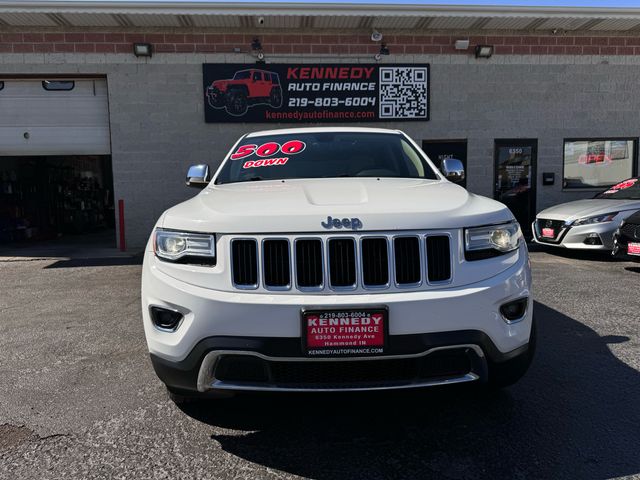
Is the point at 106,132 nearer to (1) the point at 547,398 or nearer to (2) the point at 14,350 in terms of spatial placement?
(2) the point at 14,350

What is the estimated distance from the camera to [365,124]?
36.2 ft

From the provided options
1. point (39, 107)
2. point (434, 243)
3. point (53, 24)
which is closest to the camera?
point (434, 243)

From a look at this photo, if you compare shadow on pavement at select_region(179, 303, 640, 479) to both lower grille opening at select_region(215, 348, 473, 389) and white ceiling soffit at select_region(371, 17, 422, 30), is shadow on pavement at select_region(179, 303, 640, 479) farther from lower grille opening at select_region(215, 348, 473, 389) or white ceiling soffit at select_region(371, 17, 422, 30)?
white ceiling soffit at select_region(371, 17, 422, 30)

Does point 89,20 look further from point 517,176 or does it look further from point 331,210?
point 331,210

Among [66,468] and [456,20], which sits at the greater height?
[456,20]

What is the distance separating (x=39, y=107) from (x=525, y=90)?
1049cm

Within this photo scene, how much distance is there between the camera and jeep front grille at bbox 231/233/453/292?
2281 millimetres

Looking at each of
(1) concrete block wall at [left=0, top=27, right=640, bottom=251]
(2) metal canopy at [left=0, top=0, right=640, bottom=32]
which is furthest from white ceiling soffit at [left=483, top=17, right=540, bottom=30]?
(1) concrete block wall at [left=0, top=27, right=640, bottom=251]

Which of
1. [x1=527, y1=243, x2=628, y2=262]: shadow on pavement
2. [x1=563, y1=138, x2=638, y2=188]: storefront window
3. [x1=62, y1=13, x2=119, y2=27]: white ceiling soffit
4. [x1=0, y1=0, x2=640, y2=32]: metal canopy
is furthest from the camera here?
[x1=563, y1=138, x2=638, y2=188]: storefront window

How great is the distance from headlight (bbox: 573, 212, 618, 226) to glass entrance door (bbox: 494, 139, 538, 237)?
3315 mm

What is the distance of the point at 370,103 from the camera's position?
10.9 metres

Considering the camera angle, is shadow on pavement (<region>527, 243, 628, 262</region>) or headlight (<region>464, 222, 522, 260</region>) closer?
headlight (<region>464, 222, 522, 260</region>)

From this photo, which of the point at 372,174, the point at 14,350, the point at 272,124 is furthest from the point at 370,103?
the point at 14,350

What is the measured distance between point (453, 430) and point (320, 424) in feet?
2.23
